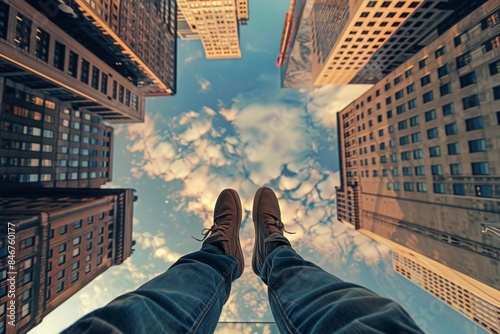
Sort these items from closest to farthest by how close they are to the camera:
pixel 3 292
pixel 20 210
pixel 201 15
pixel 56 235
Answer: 1. pixel 3 292
2. pixel 20 210
3. pixel 56 235
4. pixel 201 15

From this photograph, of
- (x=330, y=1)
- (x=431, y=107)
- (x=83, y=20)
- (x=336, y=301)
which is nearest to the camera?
(x=336, y=301)

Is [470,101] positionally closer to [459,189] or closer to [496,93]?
[496,93]

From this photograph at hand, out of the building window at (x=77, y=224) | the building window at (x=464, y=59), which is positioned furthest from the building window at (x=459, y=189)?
the building window at (x=77, y=224)

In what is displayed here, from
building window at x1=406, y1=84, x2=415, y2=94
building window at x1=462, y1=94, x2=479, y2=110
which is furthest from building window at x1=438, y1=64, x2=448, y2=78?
building window at x1=462, y1=94, x2=479, y2=110

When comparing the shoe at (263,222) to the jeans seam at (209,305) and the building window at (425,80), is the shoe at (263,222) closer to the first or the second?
the jeans seam at (209,305)

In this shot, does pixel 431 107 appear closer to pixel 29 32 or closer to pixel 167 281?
pixel 167 281

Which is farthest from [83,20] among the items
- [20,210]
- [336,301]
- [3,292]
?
[336,301]

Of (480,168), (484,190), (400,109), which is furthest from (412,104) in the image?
(484,190)
